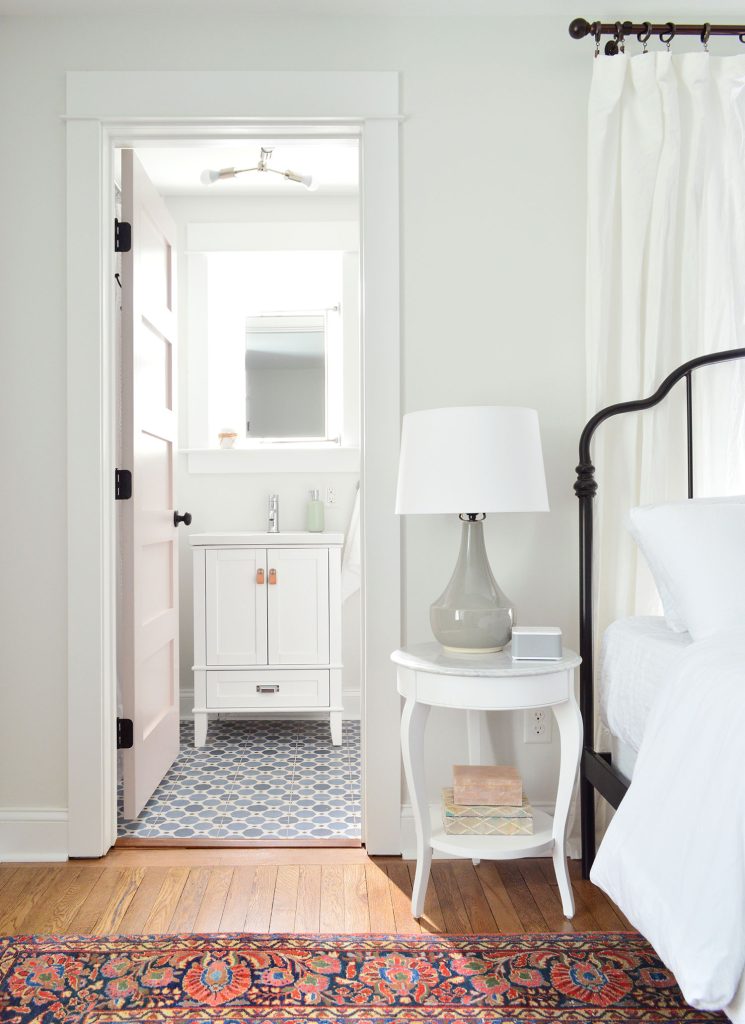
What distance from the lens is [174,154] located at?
3.42 metres

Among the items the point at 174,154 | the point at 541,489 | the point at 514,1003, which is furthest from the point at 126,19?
the point at 514,1003

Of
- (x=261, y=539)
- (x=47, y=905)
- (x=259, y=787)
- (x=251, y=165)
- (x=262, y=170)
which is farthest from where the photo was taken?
(x=251, y=165)

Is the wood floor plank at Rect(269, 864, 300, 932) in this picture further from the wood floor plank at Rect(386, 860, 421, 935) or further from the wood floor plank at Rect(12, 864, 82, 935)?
the wood floor plank at Rect(12, 864, 82, 935)

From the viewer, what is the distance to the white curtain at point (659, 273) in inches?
90.4

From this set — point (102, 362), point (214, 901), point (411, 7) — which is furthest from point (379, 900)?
point (411, 7)

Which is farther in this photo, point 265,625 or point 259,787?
point 265,625

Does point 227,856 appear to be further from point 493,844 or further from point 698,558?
point 698,558

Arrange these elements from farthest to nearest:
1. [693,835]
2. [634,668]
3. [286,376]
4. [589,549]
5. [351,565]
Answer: [286,376], [351,565], [589,549], [634,668], [693,835]

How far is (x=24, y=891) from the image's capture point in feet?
6.98

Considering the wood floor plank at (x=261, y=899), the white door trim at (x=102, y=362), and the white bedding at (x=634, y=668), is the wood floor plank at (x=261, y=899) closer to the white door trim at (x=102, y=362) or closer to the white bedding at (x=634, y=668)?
the white door trim at (x=102, y=362)

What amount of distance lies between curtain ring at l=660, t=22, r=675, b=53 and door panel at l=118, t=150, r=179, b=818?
5.50ft

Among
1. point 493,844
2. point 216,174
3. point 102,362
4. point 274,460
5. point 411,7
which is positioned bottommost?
point 493,844

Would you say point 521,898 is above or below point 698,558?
below

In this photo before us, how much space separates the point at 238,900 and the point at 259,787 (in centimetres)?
89
